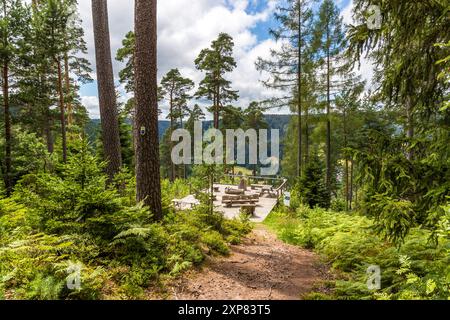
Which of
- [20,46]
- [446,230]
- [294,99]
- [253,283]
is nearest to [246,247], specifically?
[253,283]

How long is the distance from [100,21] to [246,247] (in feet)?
26.6

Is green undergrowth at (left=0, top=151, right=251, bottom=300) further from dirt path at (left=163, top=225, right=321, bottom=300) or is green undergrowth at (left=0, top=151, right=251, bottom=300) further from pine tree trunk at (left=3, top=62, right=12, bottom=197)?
pine tree trunk at (left=3, top=62, right=12, bottom=197)

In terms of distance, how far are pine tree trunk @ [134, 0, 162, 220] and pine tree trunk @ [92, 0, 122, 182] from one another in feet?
8.43

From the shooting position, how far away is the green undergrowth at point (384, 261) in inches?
123

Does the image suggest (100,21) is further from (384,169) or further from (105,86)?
(384,169)

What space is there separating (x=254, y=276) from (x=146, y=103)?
432 centimetres

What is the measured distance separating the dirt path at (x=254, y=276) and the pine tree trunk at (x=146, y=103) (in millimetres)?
1999

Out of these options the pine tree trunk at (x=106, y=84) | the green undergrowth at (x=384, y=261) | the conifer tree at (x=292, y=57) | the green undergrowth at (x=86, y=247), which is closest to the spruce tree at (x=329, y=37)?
the conifer tree at (x=292, y=57)

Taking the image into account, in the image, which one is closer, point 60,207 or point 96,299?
point 96,299

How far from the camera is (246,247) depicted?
7027 mm

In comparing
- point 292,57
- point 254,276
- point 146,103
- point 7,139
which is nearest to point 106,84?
point 146,103

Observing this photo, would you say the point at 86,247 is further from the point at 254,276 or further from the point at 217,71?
the point at 217,71

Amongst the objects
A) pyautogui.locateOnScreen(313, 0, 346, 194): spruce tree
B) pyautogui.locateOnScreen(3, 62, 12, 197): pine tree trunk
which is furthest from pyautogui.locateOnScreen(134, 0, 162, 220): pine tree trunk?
pyautogui.locateOnScreen(313, 0, 346, 194): spruce tree

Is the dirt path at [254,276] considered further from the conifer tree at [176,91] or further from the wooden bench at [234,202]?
the conifer tree at [176,91]
